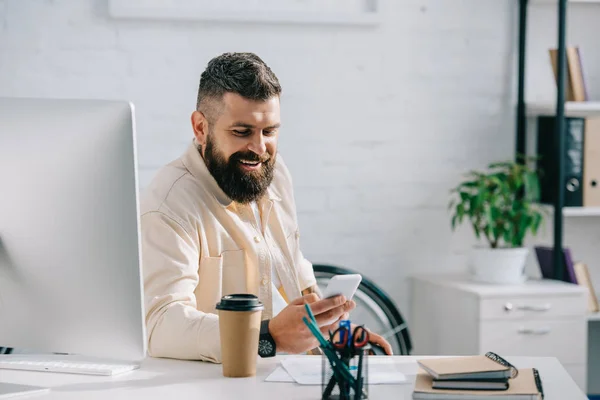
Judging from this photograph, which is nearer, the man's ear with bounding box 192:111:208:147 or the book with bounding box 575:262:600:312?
the man's ear with bounding box 192:111:208:147

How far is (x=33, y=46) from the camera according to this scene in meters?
3.12

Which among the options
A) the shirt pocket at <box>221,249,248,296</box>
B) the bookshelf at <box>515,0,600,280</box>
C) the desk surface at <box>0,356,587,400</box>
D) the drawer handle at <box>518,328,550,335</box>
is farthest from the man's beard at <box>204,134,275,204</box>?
the bookshelf at <box>515,0,600,280</box>

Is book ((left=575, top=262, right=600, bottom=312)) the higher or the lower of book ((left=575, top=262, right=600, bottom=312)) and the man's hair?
the lower

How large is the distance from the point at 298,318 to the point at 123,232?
426 mm

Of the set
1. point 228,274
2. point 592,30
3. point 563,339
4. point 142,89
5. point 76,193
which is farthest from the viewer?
point 592,30

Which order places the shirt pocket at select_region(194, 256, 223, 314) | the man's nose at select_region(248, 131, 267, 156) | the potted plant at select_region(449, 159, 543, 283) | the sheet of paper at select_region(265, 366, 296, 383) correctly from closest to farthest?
1. the sheet of paper at select_region(265, 366, 296, 383)
2. the shirt pocket at select_region(194, 256, 223, 314)
3. the man's nose at select_region(248, 131, 267, 156)
4. the potted plant at select_region(449, 159, 543, 283)

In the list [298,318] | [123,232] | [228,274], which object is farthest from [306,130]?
[123,232]

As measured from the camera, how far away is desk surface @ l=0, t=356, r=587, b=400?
1.43 m

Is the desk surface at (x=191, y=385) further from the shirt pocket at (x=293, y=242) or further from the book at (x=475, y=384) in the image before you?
the shirt pocket at (x=293, y=242)

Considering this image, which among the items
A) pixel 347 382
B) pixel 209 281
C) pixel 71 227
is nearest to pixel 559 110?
pixel 209 281

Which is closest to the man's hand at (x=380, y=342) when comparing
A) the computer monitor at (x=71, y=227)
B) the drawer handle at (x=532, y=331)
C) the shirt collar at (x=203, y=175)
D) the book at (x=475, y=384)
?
the shirt collar at (x=203, y=175)

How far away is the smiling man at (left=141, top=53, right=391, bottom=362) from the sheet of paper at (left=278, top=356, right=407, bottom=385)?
0.28m

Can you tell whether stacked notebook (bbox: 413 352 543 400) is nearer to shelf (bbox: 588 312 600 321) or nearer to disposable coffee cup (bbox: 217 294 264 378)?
disposable coffee cup (bbox: 217 294 264 378)

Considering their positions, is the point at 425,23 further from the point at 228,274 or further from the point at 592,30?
the point at 228,274
